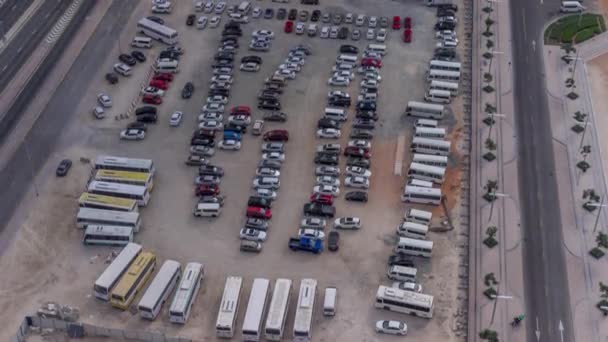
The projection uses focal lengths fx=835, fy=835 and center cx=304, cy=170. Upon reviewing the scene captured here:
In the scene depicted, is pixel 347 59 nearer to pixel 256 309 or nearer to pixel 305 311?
pixel 305 311

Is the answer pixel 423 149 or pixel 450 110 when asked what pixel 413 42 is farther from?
pixel 423 149

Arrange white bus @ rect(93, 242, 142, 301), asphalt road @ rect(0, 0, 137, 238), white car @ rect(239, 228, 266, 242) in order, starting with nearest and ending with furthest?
white bus @ rect(93, 242, 142, 301)
white car @ rect(239, 228, 266, 242)
asphalt road @ rect(0, 0, 137, 238)

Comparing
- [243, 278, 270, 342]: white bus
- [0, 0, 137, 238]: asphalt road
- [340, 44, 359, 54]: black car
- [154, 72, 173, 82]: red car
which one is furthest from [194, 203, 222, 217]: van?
[340, 44, 359, 54]: black car

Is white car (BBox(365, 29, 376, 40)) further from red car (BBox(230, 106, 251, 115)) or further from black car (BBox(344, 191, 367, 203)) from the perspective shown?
black car (BBox(344, 191, 367, 203))

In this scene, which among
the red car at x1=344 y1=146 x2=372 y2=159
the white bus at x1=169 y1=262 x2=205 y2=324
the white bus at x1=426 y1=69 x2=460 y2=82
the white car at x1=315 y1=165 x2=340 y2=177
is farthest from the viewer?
Result: the white bus at x1=426 y1=69 x2=460 y2=82

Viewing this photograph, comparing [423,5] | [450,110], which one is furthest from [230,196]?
[423,5]

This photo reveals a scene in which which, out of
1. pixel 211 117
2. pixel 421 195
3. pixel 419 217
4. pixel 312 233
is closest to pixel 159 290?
pixel 312 233
